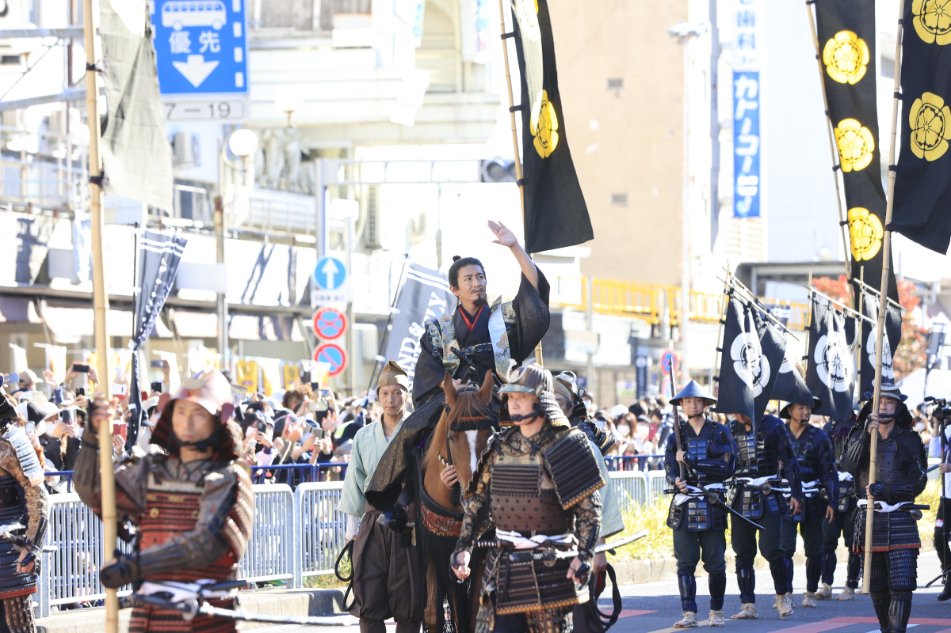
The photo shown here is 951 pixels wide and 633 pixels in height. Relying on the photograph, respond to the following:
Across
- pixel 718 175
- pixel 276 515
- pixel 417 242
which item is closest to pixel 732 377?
pixel 276 515

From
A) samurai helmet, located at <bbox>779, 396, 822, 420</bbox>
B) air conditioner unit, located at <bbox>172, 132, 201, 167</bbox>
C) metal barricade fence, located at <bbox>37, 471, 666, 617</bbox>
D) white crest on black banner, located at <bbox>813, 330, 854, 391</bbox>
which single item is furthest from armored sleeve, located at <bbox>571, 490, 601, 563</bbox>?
air conditioner unit, located at <bbox>172, 132, 201, 167</bbox>

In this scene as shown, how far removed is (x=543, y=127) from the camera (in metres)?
9.38

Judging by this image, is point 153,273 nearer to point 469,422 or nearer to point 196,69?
point 196,69

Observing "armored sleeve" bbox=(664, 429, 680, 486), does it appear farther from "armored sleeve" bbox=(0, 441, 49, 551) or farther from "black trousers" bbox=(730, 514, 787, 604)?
"armored sleeve" bbox=(0, 441, 49, 551)

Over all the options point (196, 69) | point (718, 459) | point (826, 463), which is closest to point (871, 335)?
point (826, 463)

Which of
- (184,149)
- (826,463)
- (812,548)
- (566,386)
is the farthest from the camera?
(184,149)

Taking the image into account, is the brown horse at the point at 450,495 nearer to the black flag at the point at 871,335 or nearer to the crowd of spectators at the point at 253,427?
the crowd of spectators at the point at 253,427

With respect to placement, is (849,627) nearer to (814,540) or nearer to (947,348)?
(814,540)

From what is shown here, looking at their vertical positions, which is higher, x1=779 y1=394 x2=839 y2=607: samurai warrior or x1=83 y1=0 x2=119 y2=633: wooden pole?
x1=83 y1=0 x2=119 y2=633: wooden pole

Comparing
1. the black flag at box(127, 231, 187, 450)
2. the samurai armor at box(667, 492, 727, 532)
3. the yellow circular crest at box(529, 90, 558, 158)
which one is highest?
the yellow circular crest at box(529, 90, 558, 158)

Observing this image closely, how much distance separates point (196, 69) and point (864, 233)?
8927 millimetres

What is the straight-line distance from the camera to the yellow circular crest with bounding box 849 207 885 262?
13.2 m

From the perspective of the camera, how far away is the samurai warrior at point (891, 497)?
32.1ft

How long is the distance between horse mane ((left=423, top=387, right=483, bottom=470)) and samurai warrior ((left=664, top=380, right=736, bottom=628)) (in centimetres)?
361
